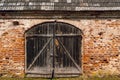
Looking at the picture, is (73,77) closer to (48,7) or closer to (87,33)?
(87,33)

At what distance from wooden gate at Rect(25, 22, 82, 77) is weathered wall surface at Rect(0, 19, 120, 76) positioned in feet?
0.89

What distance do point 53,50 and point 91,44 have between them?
5.65 ft

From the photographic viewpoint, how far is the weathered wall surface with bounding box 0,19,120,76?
15234 mm

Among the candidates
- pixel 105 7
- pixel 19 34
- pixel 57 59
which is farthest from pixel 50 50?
pixel 105 7

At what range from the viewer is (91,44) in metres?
15.2

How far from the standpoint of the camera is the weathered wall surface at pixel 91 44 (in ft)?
50.0

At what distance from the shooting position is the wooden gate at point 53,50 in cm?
1525

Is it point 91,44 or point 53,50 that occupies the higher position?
point 91,44

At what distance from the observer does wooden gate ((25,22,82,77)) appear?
15.2 metres

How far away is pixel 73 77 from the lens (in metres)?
15.4

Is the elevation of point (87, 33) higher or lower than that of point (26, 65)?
higher

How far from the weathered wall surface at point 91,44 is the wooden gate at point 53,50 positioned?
27 centimetres

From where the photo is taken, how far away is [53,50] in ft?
50.3

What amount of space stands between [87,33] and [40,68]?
2.64 metres
